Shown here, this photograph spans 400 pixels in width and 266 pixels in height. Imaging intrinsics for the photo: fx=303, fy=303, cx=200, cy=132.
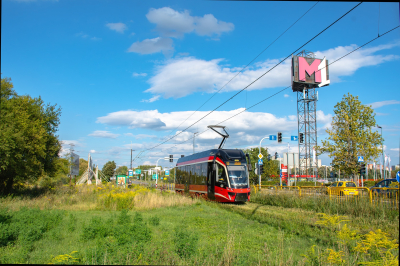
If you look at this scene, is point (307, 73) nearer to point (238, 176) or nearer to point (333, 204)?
point (238, 176)

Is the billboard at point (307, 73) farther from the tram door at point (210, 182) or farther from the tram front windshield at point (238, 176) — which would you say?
the tram front windshield at point (238, 176)

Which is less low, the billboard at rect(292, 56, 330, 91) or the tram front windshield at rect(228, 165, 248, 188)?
the billboard at rect(292, 56, 330, 91)

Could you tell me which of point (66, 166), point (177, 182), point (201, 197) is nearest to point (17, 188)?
point (66, 166)

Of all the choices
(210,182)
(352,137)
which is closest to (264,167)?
(352,137)

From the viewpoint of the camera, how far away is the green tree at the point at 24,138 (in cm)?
1880

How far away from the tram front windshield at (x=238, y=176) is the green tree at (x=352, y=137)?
523 inches

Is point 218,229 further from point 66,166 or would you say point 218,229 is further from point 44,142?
point 66,166

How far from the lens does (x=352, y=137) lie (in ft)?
95.8

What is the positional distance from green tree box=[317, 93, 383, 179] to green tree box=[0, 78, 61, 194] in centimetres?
2512

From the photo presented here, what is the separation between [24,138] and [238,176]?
14.7 m

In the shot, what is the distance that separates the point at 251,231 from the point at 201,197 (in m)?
12.8

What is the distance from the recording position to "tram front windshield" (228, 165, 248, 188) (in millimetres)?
19875

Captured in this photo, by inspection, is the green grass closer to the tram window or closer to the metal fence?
the metal fence

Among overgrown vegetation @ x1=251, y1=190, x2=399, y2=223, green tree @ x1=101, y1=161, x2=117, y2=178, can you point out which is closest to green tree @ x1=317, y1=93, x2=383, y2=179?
overgrown vegetation @ x1=251, y1=190, x2=399, y2=223
